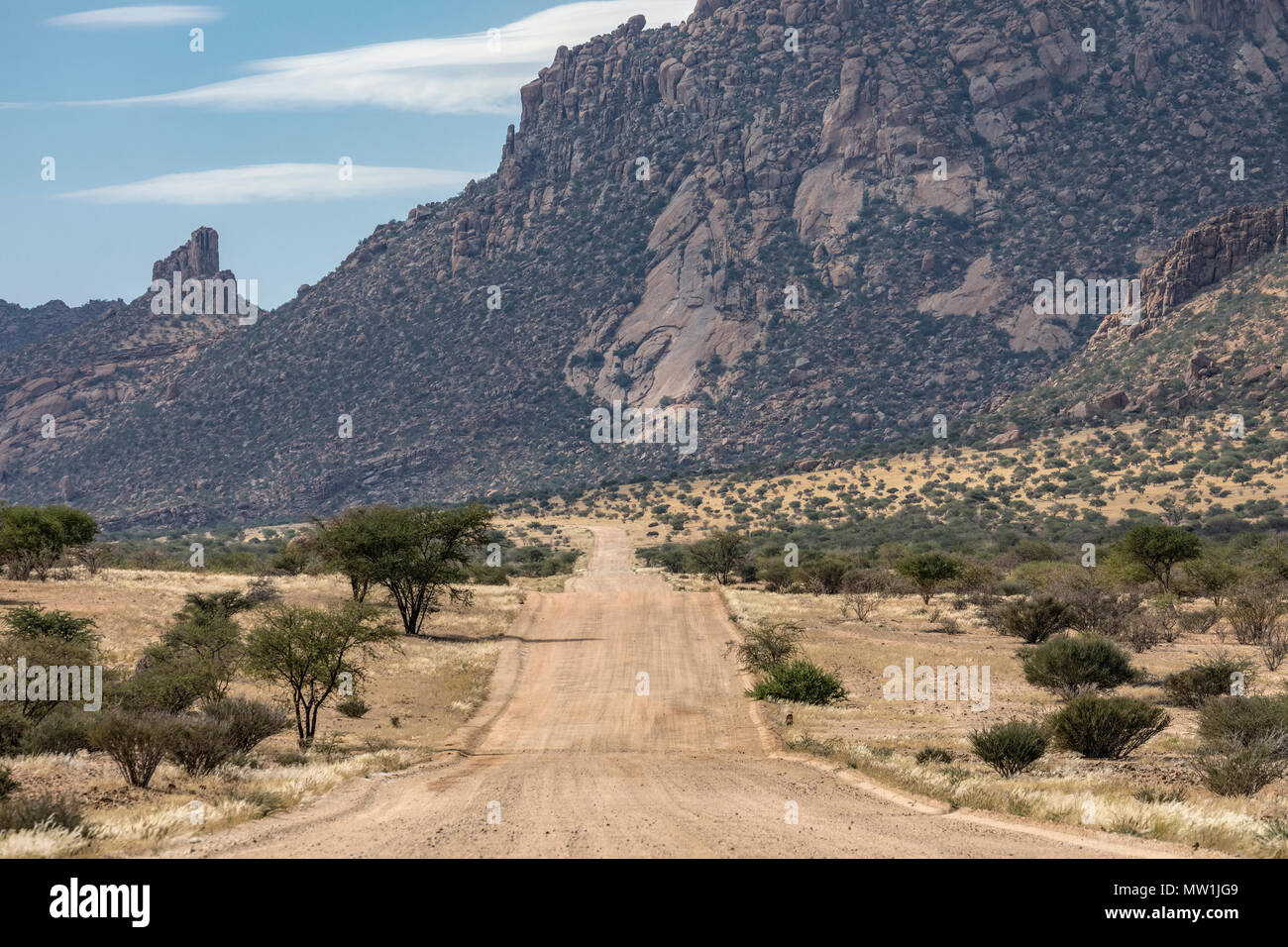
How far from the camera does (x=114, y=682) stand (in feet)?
67.9

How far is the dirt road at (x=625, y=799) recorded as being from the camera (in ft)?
36.1

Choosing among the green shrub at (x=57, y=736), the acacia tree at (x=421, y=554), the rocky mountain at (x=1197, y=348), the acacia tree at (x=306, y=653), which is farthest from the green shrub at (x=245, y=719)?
the rocky mountain at (x=1197, y=348)

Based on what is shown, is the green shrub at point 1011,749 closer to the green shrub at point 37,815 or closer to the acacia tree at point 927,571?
the green shrub at point 37,815

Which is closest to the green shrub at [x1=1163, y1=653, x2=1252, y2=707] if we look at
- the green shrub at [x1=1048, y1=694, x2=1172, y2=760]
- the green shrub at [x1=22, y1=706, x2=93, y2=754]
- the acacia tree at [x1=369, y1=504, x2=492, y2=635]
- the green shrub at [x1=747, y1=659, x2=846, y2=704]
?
the green shrub at [x1=1048, y1=694, x2=1172, y2=760]

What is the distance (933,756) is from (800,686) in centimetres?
759

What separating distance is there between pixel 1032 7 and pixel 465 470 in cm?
8157

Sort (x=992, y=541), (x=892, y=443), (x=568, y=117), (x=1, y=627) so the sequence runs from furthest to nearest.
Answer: (x=568, y=117), (x=892, y=443), (x=992, y=541), (x=1, y=627)

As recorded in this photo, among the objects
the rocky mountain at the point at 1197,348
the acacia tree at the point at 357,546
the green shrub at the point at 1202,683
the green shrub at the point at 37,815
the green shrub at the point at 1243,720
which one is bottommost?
the green shrub at the point at 1202,683

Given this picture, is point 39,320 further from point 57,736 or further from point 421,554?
point 57,736

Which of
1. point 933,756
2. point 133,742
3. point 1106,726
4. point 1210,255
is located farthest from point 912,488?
point 133,742

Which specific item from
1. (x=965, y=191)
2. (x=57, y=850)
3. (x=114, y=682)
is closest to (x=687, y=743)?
(x=114, y=682)

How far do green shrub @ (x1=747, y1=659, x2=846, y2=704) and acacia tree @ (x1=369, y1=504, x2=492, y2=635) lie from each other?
15553mm

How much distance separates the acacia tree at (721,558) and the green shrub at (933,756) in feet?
119
